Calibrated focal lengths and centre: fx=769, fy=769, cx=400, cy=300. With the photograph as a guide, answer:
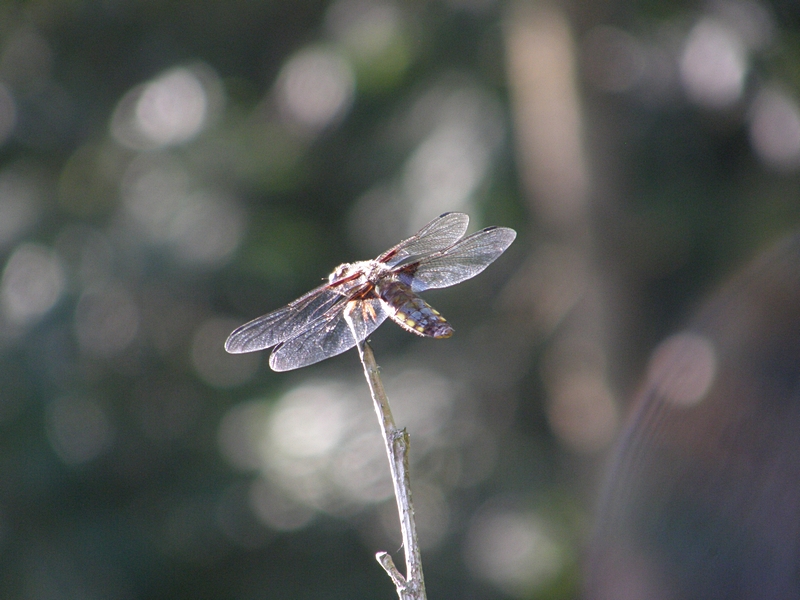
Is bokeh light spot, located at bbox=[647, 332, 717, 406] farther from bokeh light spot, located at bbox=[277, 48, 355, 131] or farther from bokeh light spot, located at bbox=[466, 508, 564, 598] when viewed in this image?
bokeh light spot, located at bbox=[277, 48, 355, 131]

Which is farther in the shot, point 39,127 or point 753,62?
point 39,127

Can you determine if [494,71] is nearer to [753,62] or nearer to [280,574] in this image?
[753,62]

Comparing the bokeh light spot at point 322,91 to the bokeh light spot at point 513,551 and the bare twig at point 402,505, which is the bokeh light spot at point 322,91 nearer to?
the bokeh light spot at point 513,551

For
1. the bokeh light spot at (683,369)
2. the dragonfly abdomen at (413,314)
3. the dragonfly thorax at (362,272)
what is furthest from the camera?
the bokeh light spot at (683,369)

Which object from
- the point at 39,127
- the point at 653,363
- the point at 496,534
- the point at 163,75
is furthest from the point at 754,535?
the point at 39,127

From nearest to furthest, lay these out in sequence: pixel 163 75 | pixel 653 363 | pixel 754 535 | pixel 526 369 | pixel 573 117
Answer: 1. pixel 754 535
2. pixel 653 363
3. pixel 573 117
4. pixel 526 369
5. pixel 163 75

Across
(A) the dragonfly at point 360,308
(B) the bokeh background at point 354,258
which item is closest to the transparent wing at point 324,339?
(A) the dragonfly at point 360,308

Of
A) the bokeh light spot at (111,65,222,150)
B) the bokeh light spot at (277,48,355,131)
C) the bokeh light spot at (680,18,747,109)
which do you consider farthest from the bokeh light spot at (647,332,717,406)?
the bokeh light spot at (111,65,222,150)

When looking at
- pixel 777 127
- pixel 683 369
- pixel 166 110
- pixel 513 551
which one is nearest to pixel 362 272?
pixel 683 369
